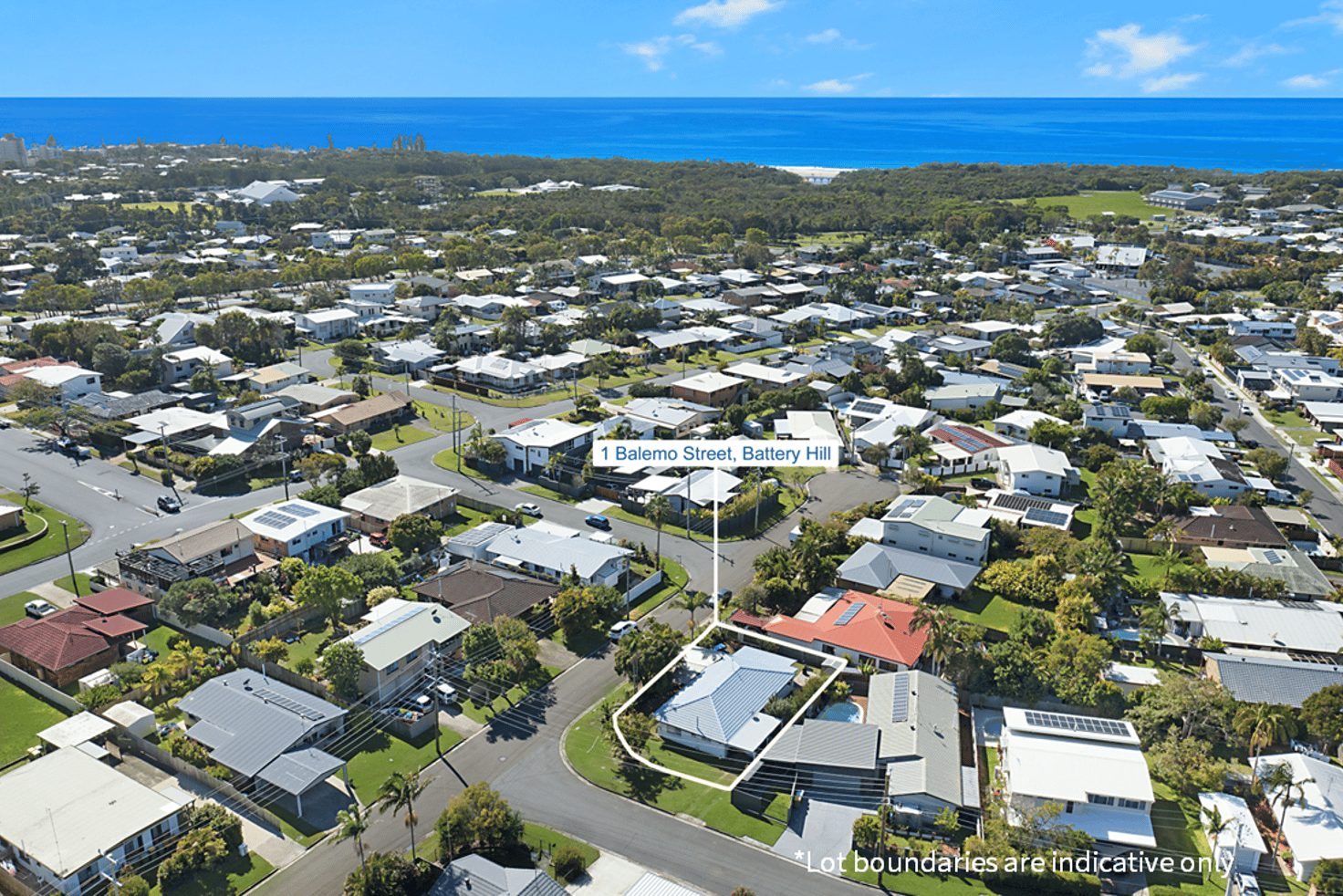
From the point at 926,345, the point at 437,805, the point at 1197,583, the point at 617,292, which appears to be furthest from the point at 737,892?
the point at 617,292

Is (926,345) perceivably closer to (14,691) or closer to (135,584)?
(135,584)

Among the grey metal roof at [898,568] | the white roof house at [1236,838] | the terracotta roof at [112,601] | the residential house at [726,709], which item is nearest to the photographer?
the white roof house at [1236,838]

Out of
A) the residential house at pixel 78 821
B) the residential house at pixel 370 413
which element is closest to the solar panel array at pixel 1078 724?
the residential house at pixel 78 821

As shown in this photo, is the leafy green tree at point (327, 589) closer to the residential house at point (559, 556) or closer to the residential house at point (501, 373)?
the residential house at point (559, 556)

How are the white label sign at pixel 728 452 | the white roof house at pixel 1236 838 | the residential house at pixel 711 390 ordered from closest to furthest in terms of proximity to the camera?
the white label sign at pixel 728 452 < the white roof house at pixel 1236 838 < the residential house at pixel 711 390

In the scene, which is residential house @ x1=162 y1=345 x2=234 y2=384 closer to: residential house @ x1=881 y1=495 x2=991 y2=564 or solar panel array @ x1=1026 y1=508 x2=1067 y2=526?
residential house @ x1=881 y1=495 x2=991 y2=564

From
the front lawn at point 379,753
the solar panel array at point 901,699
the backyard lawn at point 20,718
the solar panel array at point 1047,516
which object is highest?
the solar panel array at point 1047,516
